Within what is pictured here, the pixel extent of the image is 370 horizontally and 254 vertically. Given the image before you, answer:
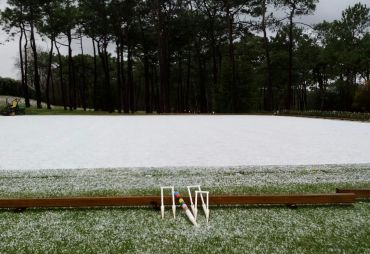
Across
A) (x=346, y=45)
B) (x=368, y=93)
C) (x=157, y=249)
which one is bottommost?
(x=157, y=249)

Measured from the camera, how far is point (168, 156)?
10148 millimetres

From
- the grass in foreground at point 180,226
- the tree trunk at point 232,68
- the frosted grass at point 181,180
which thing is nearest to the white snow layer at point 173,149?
the frosted grass at point 181,180

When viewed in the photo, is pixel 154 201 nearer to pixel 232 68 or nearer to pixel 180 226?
pixel 180 226

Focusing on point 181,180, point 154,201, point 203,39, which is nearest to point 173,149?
point 181,180

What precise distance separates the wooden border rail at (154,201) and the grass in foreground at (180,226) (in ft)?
0.35

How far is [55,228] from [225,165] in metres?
4.78

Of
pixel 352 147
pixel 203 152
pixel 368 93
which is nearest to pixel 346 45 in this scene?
pixel 368 93

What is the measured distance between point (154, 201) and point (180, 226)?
2.57ft

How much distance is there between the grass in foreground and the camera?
439 cm

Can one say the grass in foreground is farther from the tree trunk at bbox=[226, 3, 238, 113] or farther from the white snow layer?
the tree trunk at bbox=[226, 3, 238, 113]

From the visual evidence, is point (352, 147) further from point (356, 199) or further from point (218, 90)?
point (218, 90)

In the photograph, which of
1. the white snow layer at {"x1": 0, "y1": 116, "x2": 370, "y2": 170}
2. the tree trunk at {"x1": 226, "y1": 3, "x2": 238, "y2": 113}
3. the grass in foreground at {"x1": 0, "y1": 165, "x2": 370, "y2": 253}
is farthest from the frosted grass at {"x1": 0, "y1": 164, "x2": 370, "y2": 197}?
the tree trunk at {"x1": 226, "y1": 3, "x2": 238, "y2": 113}

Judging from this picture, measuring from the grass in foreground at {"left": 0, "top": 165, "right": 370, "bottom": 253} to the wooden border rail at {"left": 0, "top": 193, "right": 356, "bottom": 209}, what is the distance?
106mm

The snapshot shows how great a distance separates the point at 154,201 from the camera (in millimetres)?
5613
